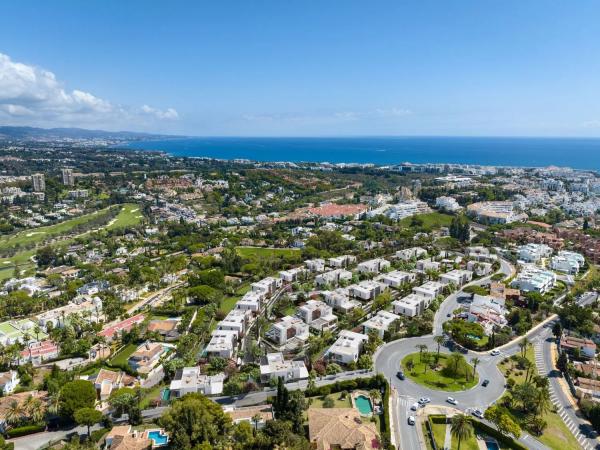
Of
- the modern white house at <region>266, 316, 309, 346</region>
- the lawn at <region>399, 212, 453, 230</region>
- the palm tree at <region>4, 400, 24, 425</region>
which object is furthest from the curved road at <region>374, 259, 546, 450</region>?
the lawn at <region>399, 212, 453, 230</region>

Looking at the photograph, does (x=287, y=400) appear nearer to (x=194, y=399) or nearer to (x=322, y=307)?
(x=194, y=399)

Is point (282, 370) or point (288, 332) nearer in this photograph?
point (282, 370)

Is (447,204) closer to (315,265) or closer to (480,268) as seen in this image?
(480,268)

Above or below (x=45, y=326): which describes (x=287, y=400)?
above

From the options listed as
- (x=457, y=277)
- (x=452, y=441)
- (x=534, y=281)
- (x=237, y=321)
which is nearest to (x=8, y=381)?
(x=237, y=321)

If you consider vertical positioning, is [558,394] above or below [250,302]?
below

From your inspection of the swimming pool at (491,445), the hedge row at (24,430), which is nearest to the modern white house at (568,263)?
the swimming pool at (491,445)

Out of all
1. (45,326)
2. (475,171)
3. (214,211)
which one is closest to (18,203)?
(214,211)
